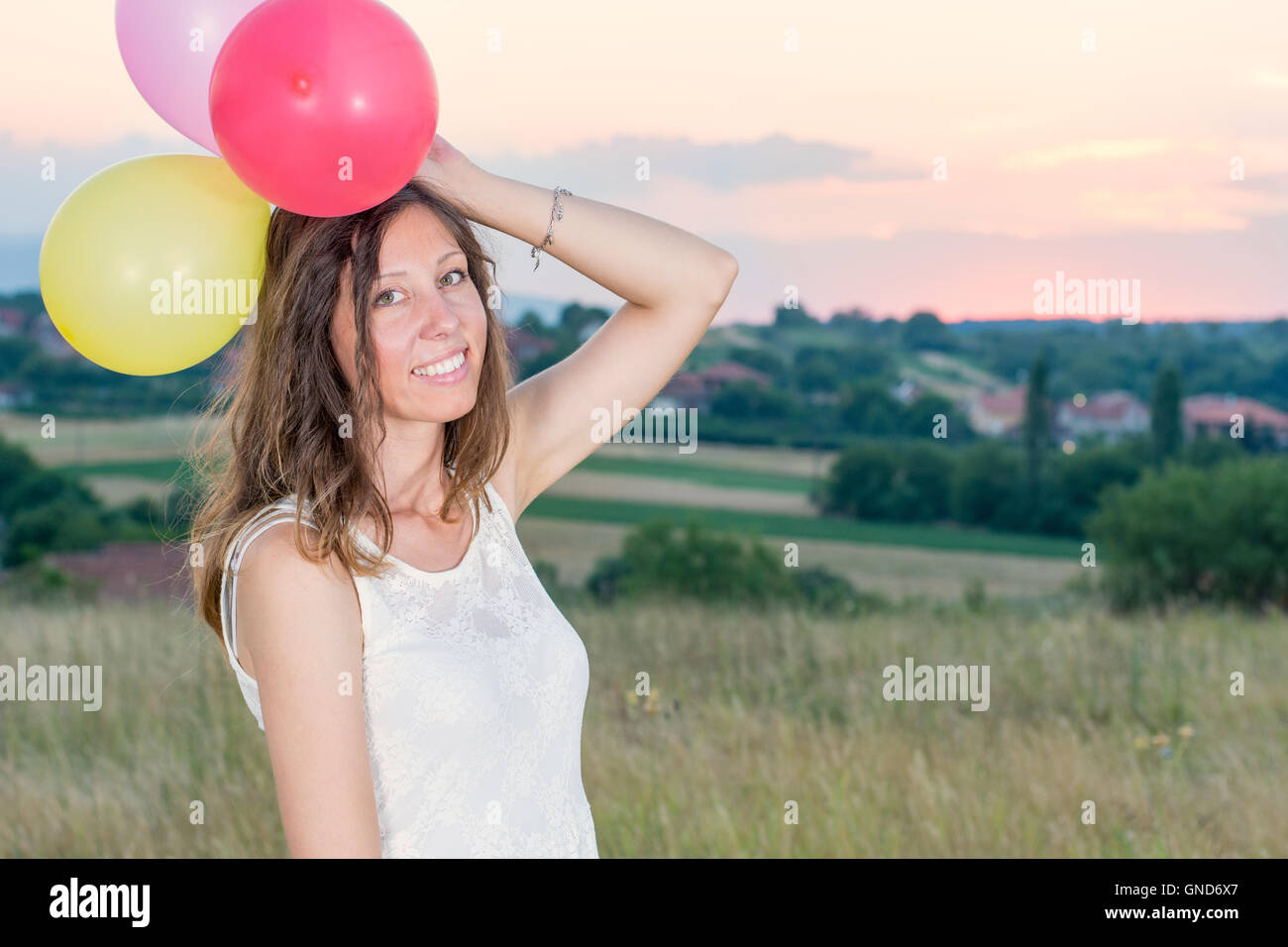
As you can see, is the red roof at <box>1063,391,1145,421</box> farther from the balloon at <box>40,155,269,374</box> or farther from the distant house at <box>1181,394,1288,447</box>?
the balloon at <box>40,155,269,374</box>

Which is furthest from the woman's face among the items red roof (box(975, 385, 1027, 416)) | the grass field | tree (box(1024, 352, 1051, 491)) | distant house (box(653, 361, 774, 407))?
red roof (box(975, 385, 1027, 416))

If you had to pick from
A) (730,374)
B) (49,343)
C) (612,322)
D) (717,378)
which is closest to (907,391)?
(730,374)

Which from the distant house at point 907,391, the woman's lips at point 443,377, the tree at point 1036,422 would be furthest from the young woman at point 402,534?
the distant house at point 907,391

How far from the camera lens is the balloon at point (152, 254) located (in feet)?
6.26

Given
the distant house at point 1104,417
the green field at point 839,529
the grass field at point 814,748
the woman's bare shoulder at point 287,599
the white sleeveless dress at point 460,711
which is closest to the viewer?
the woman's bare shoulder at point 287,599

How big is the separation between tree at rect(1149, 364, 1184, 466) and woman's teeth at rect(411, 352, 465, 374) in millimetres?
16868

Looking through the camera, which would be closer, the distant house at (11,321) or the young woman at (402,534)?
the young woman at (402,534)

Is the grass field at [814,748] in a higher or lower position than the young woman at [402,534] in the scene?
lower

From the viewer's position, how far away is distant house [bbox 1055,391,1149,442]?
57.2 ft

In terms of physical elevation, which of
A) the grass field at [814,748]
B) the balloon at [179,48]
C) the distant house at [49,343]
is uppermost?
the distant house at [49,343]

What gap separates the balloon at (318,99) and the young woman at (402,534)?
0.63ft

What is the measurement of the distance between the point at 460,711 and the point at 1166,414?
17.7 meters

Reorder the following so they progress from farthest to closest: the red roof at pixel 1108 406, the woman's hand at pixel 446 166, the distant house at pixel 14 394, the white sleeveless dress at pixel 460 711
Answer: the red roof at pixel 1108 406
the distant house at pixel 14 394
the woman's hand at pixel 446 166
the white sleeveless dress at pixel 460 711

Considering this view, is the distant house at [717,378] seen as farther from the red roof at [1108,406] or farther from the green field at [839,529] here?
the red roof at [1108,406]
